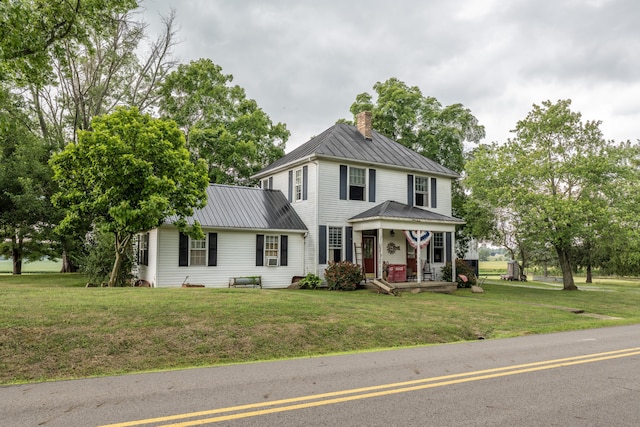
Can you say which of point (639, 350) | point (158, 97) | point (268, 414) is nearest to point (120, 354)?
point (268, 414)

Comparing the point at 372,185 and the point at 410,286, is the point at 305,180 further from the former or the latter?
the point at 410,286

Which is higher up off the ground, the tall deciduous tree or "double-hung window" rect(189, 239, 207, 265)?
the tall deciduous tree

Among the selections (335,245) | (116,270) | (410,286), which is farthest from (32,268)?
(410,286)

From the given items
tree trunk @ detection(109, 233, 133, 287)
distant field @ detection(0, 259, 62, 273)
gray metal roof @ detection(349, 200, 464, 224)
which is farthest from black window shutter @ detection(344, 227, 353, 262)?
distant field @ detection(0, 259, 62, 273)

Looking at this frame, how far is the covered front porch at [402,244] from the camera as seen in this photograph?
2003 centimetres

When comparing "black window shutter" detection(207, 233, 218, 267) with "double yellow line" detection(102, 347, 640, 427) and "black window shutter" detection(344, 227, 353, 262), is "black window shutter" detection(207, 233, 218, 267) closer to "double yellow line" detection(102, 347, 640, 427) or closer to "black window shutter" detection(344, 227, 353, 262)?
"black window shutter" detection(344, 227, 353, 262)

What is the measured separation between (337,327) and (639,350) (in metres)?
6.01

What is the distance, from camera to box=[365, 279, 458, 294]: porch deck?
61.6ft

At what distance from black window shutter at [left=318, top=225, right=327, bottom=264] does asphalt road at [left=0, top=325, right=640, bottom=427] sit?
41.5ft

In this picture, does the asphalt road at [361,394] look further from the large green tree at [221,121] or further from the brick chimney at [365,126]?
the large green tree at [221,121]

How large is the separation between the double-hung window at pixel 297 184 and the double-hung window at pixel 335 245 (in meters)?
2.56

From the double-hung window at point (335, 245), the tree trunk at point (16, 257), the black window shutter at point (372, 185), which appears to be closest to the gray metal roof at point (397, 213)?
the black window shutter at point (372, 185)

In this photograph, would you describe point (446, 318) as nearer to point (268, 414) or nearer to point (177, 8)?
point (268, 414)

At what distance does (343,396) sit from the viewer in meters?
5.47
